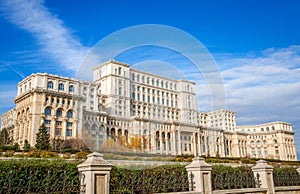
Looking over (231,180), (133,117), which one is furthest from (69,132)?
(231,180)

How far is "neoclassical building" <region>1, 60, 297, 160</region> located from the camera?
36.2ft

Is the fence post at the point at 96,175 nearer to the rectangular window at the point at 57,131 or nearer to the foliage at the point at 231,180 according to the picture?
the foliage at the point at 231,180

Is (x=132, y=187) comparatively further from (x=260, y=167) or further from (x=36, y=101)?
(x=36, y=101)

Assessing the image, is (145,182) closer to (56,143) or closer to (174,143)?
(174,143)

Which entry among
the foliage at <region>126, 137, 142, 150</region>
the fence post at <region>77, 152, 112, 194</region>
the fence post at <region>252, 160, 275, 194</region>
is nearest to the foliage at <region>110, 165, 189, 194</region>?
the foliage at <region>126, 137, 142, 150</region>

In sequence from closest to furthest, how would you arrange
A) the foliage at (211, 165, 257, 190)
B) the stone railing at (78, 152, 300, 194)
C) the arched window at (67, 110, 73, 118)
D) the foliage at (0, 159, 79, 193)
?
1. the stone railing at (78, 152, 300, 194)
2. the foliage at (0, 159, 79, 193)
3. the foliage at (211, 165, 257, 190)
4. the arched window at (67, 110, 73, 118)

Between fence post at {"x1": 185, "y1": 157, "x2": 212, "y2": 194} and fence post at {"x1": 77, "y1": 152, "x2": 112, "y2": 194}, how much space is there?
3325 millimetres

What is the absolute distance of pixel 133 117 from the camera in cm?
1220

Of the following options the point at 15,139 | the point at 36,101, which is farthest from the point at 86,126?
the point at 15,139

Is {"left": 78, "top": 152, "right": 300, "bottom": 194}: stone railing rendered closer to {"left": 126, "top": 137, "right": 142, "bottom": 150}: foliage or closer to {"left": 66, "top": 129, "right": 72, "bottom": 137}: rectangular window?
{"left": 126, "top": 137, "right": 142, "bottom": 150}: foliage

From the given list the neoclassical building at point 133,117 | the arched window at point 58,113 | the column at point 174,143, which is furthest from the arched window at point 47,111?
the column at point 174,143

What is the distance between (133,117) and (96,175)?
524 cm

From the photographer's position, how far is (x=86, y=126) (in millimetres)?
10680

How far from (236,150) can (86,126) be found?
244 ft
